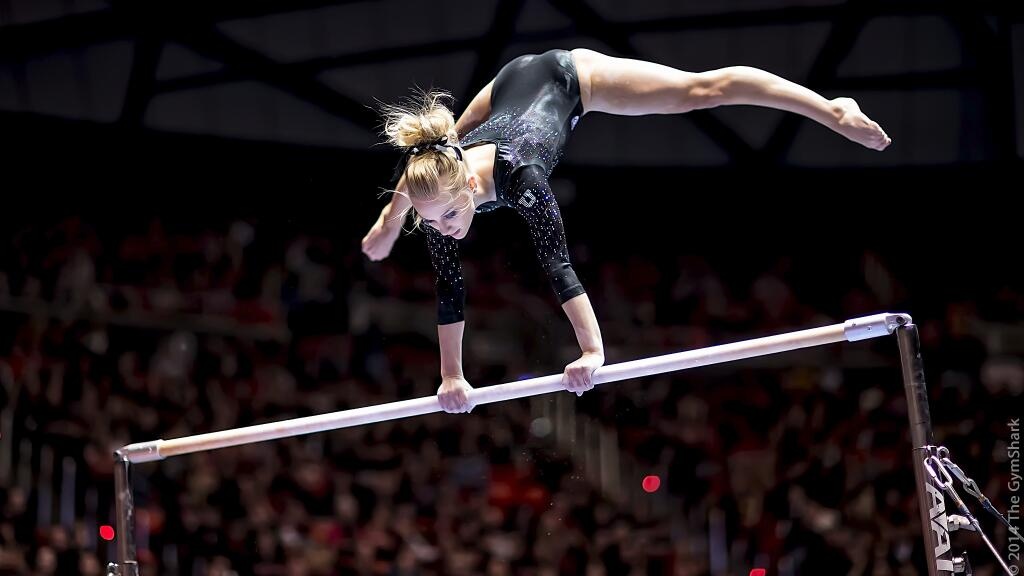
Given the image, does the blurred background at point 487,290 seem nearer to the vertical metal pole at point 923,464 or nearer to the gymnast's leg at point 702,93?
the gymnast's leg at point 702,93

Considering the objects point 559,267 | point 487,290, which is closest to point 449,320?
point 559,267

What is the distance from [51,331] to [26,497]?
83cm

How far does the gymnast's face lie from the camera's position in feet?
8.04

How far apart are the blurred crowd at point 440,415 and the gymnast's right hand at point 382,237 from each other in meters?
2.14

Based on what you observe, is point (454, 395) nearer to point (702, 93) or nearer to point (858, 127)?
point (702, 93)

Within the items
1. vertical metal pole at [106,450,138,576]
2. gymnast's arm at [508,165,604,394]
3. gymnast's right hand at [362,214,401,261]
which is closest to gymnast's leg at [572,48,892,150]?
gymnast's arm at [508,165,604,394]

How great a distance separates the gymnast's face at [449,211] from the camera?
245 cm

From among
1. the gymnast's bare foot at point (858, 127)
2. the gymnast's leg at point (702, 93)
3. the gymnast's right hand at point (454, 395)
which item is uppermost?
the gymnast's leg at point (702, 93)

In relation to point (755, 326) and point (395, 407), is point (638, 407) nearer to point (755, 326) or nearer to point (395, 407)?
point (755, 326)

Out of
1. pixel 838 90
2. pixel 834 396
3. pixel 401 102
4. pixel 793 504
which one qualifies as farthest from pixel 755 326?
pixel 401 102

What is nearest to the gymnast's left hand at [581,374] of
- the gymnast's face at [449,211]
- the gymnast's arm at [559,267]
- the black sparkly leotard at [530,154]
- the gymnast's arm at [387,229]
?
the gymnast's arm at [559,267]

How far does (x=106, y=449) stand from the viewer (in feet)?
16.2

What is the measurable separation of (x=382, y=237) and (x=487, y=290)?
229 cm

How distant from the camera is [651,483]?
4727 millimetres
